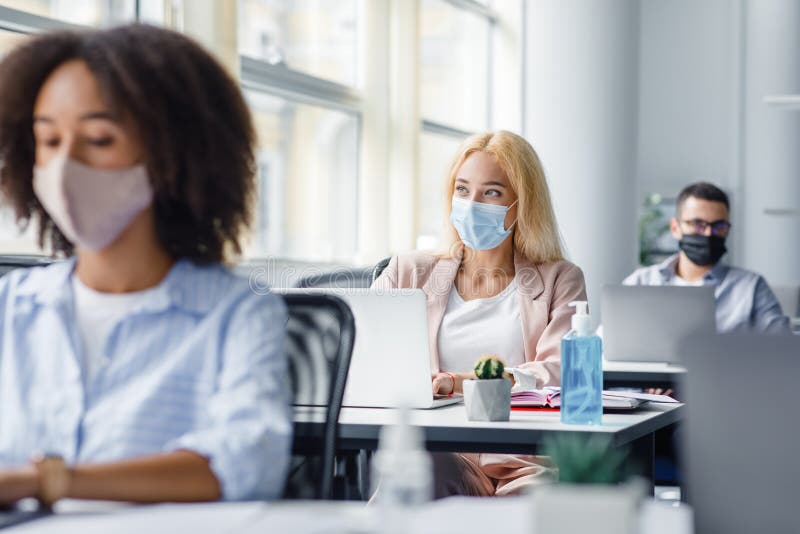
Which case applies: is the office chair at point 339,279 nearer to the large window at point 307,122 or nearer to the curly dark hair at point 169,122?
the curly dark hair at point 169,122

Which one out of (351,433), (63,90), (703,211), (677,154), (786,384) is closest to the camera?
(786,384)

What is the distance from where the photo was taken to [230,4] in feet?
15.0

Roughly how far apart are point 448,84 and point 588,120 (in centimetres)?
134

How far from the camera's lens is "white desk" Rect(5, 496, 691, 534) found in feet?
3.57

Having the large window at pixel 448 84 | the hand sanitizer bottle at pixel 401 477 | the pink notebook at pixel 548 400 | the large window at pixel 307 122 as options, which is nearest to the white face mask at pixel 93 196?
the hand sanitizer bottle at pixel 401 477

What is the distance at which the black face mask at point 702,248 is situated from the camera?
4433 mm

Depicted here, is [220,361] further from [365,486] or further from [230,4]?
[230,4]

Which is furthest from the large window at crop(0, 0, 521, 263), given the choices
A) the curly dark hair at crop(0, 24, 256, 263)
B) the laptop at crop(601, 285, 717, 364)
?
the curly dark hair at crop(0, 24, 256, 263)

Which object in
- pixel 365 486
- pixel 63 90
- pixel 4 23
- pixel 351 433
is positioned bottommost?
pixel 365 486

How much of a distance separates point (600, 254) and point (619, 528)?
5.69m

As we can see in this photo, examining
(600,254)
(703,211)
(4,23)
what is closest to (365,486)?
(4,23)

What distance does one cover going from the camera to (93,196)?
4.60ft

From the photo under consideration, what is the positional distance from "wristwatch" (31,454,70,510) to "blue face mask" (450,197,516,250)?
1697mm

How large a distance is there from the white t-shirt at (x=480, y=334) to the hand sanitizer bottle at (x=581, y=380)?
640 mm
